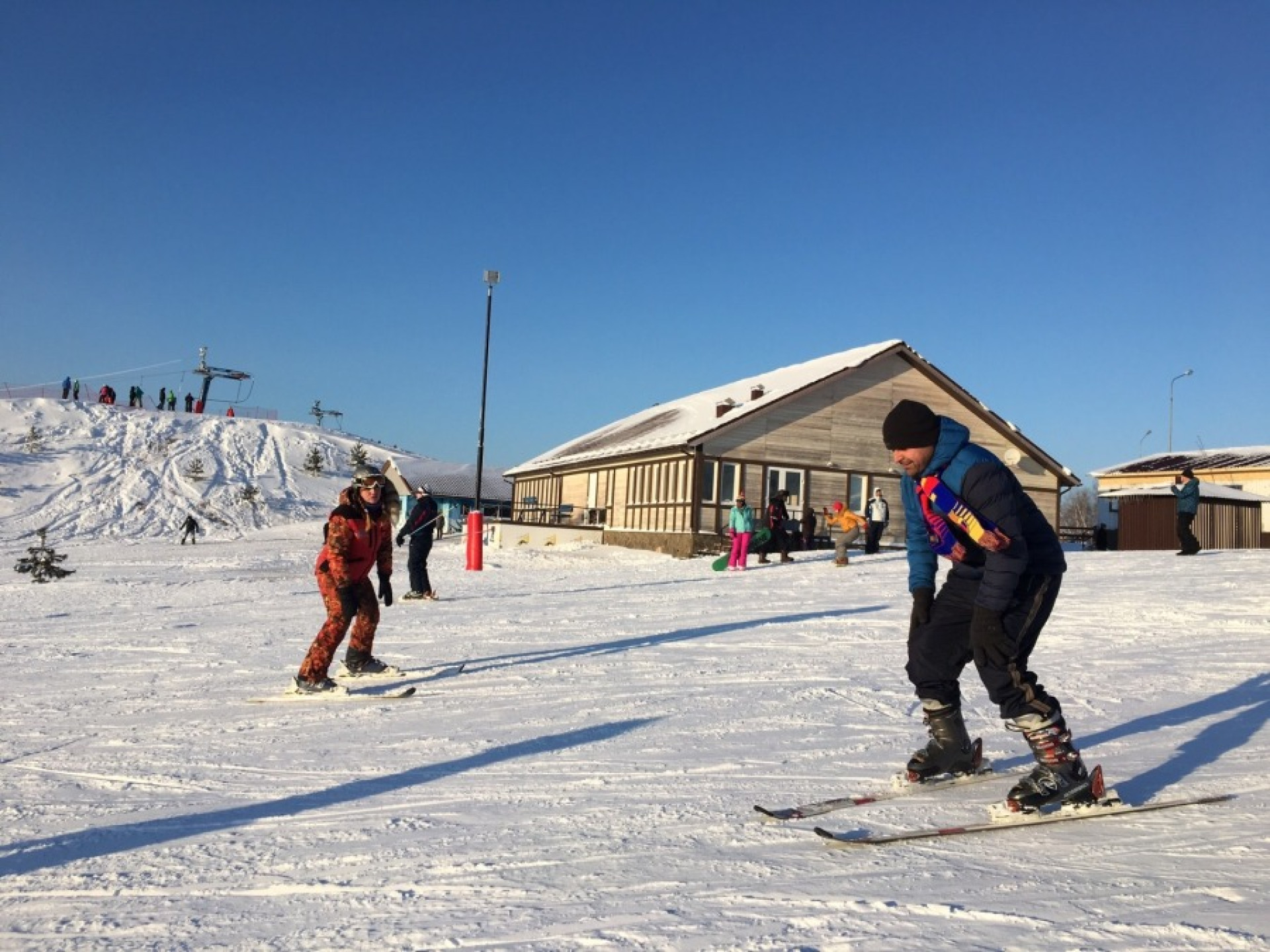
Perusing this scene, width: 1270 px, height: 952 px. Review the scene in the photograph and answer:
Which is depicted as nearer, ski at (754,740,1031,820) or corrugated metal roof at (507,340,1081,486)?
ski at (754,740,1031,820)

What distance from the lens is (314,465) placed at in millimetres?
68562

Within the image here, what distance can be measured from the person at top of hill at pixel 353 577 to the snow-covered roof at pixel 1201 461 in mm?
38891

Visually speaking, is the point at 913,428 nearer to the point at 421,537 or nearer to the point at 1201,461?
the point at 421,537

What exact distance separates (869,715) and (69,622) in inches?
435

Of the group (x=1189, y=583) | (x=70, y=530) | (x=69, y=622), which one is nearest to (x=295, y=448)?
(x=70, y=530)

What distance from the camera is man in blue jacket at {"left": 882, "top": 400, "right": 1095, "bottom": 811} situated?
4.22 m

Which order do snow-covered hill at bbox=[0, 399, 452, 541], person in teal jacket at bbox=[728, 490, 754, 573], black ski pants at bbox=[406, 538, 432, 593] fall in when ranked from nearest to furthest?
black ski pants at bbox=[406, 538, 432, 593], person in teal jacket at bbox=[728, 490, 754, 573], snow-covered hill at bbox=[0, 399, 452, 541]

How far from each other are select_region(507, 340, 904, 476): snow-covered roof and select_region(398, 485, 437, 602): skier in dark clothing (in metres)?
14.0

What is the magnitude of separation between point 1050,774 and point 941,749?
654 millimetres

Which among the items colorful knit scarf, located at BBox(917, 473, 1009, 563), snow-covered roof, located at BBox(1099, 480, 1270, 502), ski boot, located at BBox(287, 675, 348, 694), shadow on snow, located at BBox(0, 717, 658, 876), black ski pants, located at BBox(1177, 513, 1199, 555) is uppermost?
snow-covered roof, located at BBox(1099, 480, 1270, 502)

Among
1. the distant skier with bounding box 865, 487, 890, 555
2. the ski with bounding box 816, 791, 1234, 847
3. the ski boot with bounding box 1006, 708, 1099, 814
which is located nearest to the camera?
the ski with bounding box 816, 791, 1234, 847

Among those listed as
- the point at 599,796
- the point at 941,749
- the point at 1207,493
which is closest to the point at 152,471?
the point at 1207,493

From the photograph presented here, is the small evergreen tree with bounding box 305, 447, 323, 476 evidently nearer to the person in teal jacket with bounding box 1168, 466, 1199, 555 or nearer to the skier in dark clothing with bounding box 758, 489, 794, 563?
the skier in dark clothing with bounding box 758, 489, 794, 563

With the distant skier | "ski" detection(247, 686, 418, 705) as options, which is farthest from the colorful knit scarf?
the distant skier
